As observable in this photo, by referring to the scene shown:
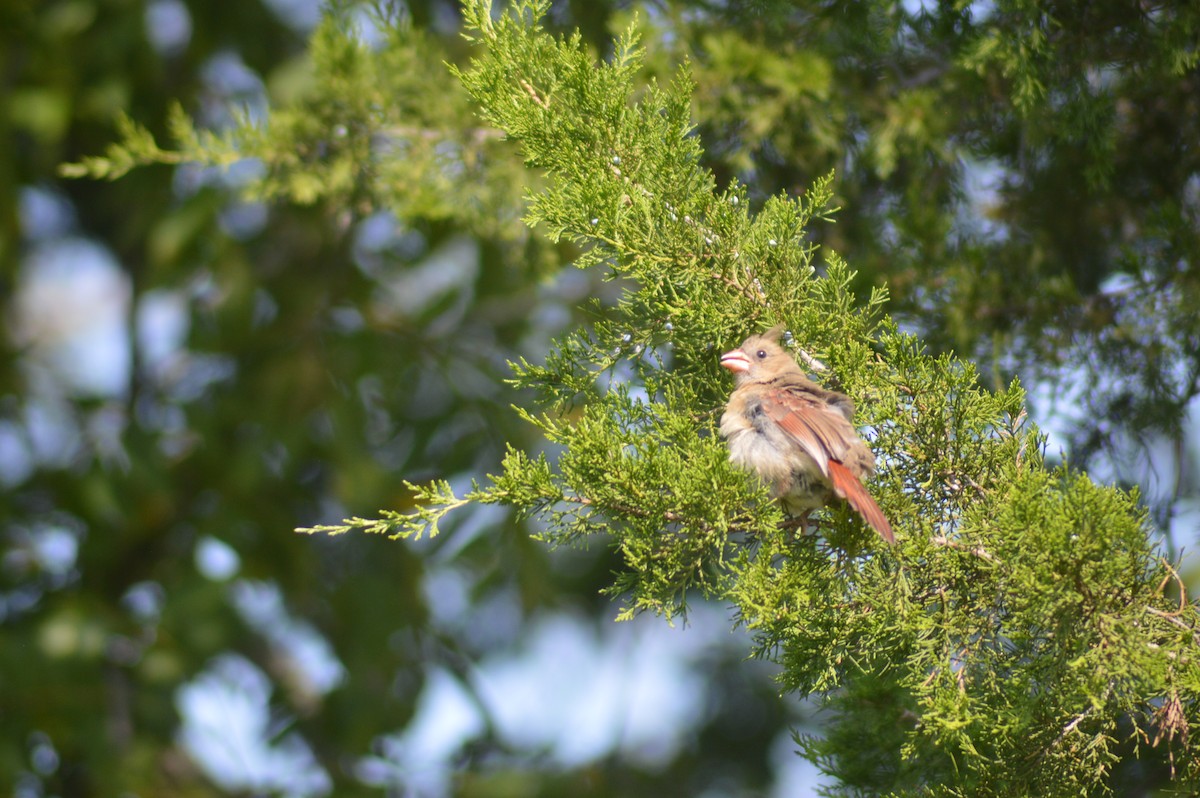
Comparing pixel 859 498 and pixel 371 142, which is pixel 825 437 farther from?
pixel 371 142

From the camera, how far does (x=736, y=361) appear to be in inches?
103

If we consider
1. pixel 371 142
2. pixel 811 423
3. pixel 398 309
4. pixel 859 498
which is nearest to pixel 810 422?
pixel 811 423

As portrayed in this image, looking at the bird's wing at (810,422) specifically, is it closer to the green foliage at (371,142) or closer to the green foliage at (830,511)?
the green foliage at (830,511)

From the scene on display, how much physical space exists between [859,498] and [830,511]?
213 mm

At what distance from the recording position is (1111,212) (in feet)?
12.4

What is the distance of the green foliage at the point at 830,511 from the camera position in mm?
1975

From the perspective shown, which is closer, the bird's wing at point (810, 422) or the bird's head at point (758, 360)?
the bird's wing at point (810, 422)

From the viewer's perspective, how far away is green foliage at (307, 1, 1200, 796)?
197 cm

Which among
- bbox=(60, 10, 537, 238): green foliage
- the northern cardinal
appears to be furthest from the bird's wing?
bbox=(60, 10, 537, 238): green foliage

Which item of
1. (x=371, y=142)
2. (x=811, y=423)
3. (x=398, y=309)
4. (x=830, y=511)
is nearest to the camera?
(x=830, y=511)

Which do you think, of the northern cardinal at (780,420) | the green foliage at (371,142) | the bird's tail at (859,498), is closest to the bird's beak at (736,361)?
the northern cardinal at (780,420)

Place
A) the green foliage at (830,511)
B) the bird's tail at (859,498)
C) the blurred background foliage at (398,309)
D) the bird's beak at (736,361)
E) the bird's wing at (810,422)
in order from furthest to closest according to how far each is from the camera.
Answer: the blurred background foliage at (398,309) < the bird's beak at (736,361) < the bird's wing at (810,422) < the bird's tail at (859,498) < the green foliage at (830,511)

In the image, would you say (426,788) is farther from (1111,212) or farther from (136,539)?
(1111,212)

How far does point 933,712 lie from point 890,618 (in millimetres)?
206
